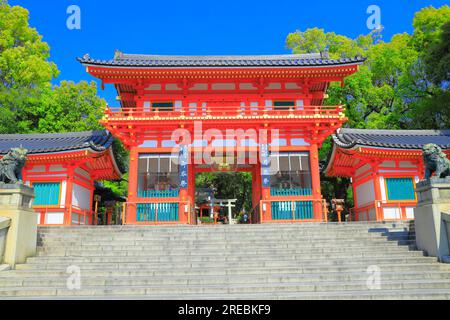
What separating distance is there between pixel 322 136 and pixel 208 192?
1371 cm

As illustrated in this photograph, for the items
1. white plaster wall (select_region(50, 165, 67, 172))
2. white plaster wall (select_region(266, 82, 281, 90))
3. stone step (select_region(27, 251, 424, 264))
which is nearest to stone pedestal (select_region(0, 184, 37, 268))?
stone step (select_region(27, 251, 424, 264))

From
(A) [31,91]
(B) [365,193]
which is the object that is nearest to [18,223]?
(B) [365,193]

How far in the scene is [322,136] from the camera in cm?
1734

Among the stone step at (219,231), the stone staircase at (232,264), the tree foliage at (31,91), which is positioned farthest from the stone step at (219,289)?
the tree foliage at (31,91)

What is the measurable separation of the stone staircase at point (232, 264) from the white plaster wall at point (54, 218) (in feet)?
13.3

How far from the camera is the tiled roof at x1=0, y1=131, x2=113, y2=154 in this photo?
17211mm

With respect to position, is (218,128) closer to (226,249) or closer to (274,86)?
(274,86)

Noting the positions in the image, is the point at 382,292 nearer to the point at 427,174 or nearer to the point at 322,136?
the point at 427,174

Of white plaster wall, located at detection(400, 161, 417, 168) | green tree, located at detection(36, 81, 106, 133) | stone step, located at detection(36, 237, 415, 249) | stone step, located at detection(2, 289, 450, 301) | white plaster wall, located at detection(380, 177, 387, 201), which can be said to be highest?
green tree, located at detection(36, 81, 106, 133)

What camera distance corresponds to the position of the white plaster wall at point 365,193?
689 inches

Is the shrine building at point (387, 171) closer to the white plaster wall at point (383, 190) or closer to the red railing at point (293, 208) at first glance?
the white plaster wall at point (383, 190)

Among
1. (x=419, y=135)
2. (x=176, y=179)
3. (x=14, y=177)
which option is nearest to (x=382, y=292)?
(x=14, y=177)

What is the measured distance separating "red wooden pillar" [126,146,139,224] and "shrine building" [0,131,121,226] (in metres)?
1.69

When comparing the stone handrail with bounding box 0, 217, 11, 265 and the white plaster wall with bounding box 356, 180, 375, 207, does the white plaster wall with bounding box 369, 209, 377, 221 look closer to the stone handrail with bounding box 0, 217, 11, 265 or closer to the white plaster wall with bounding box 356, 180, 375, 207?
the white plaster wall with bounding box 356, 180, 375, 207
